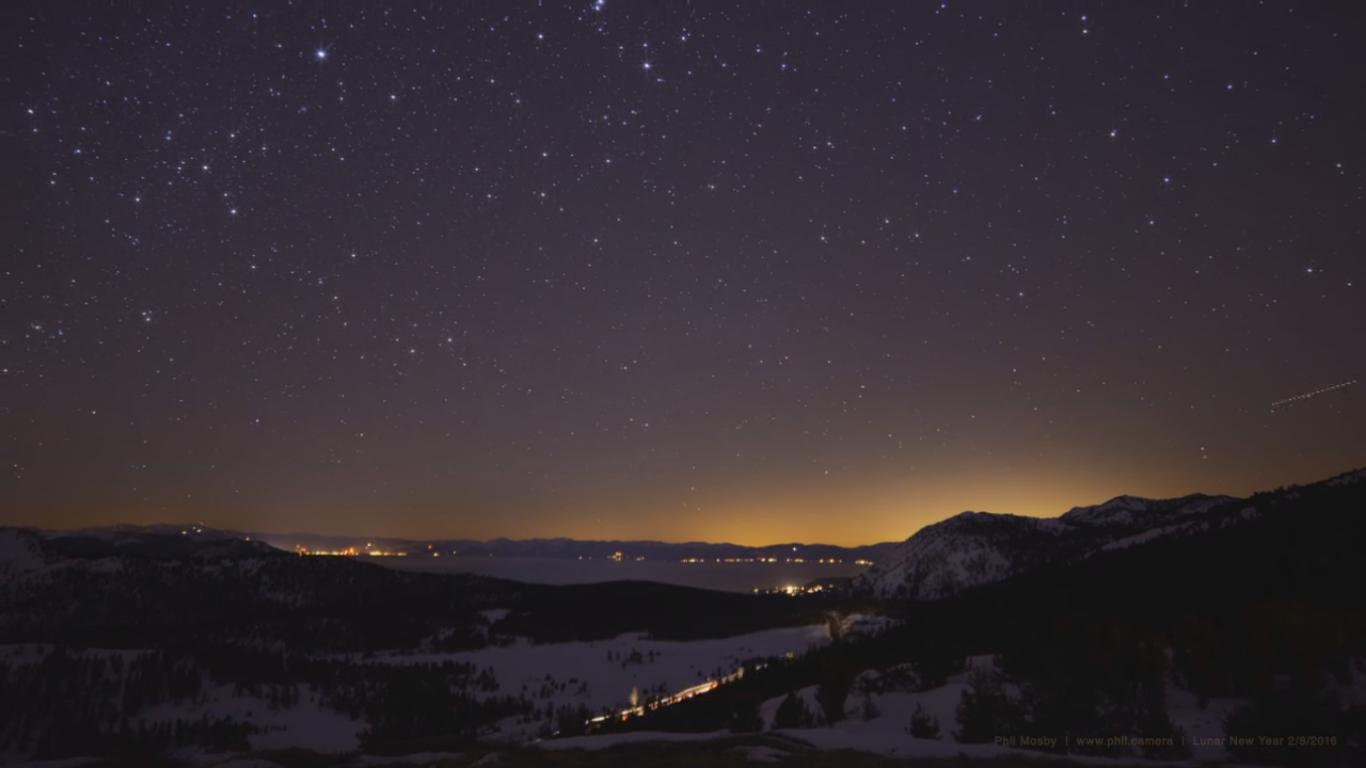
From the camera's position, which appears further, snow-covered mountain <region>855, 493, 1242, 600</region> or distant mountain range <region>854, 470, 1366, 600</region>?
snow-covered mountain <region>855, 493, 1242, 600</region>

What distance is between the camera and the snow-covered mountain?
274 feet

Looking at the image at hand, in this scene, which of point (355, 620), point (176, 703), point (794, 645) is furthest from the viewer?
point (355, 620)

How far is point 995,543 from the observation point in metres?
92.2

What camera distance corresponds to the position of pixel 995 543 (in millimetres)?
92250

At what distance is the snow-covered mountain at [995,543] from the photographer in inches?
3282

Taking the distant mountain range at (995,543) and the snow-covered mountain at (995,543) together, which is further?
the snow-covered mountain at (995,543)

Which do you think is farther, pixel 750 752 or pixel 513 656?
pixel 513 656

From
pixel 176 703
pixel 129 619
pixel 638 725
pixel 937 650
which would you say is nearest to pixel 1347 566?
pixel 937 650

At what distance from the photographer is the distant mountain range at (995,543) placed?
83.1m

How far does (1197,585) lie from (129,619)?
364 ft

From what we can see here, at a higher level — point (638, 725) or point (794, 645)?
point (638, 725)

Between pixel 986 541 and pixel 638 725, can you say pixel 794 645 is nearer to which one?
pixel 638 725

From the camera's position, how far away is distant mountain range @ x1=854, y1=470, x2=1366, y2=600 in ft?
273

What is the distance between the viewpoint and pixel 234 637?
216 feet
